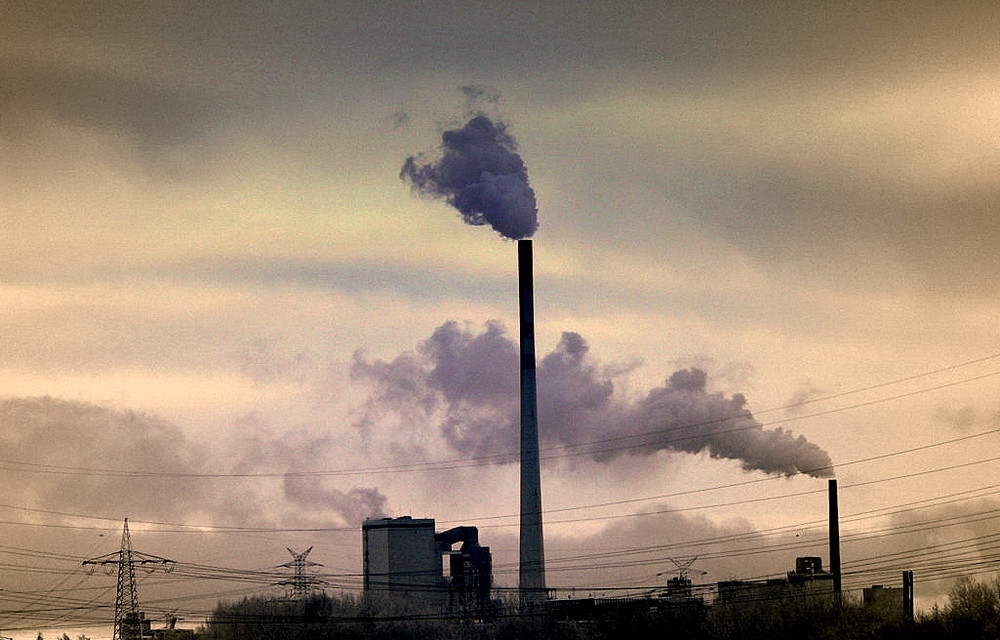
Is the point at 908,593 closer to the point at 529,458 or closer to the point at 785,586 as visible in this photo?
the point at 785,586

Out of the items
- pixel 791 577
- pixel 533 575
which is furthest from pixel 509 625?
pixel 791 577

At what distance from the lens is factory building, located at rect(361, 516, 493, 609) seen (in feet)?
254

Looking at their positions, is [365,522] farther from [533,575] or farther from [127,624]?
[127,624]

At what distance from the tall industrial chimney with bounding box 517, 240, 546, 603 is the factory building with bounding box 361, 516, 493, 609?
12.0 ft

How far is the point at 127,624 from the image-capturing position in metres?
66.8

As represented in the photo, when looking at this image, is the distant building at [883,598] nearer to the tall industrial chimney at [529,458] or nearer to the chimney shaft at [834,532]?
the chimney shaft at [834,532]

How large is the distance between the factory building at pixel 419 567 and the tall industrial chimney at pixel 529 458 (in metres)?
3.66

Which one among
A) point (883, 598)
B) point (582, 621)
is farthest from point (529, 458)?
point (883, 598)

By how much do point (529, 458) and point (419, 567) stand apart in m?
10.8

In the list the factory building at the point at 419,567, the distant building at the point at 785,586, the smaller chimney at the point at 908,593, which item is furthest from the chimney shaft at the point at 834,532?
the factory building at the point at 419,567

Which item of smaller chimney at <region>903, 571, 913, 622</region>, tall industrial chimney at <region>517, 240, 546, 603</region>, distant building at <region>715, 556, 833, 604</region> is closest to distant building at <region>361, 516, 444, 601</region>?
tall industrial chimney at <region>517, 240, 546, 603</region>

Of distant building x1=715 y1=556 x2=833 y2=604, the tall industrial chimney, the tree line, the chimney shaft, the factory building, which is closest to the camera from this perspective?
the chimney shaft

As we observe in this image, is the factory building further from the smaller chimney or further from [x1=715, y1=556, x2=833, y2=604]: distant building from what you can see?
the smaller chimney

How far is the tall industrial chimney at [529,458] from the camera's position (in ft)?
238
